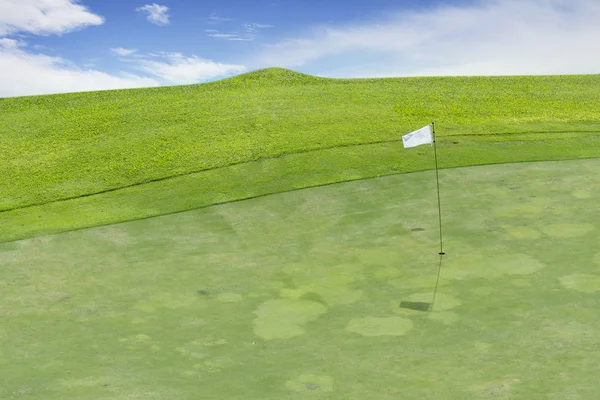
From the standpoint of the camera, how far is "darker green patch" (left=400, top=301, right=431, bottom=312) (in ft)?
33.7

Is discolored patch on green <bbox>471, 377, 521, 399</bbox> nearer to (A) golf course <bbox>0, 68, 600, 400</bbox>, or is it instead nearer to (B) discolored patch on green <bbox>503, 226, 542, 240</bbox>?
(A) golf course <bbox>0, 68, 600, 400</bbox>

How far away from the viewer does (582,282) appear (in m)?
10.5

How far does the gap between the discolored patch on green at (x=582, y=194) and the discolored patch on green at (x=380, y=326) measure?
755 centimetres

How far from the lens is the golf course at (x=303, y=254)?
28.4ft

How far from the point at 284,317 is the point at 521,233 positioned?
5683mm

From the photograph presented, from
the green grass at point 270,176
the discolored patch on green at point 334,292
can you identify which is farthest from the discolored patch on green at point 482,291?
the green grass at point 270,176

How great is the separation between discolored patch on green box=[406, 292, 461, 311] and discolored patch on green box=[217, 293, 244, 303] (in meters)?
2.98

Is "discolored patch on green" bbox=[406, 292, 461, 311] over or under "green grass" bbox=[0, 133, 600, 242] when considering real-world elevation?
under

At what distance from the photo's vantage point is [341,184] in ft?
60.1

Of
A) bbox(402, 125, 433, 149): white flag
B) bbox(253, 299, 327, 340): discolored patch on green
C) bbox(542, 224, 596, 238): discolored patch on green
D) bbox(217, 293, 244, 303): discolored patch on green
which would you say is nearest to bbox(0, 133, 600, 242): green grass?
bbox(402, 125, 433, 149): white flag

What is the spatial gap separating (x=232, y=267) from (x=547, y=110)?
58.8ft

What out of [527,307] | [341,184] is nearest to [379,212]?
[341,184]

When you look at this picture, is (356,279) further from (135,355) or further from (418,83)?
(418,83)

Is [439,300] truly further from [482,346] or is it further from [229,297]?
[229,297]
